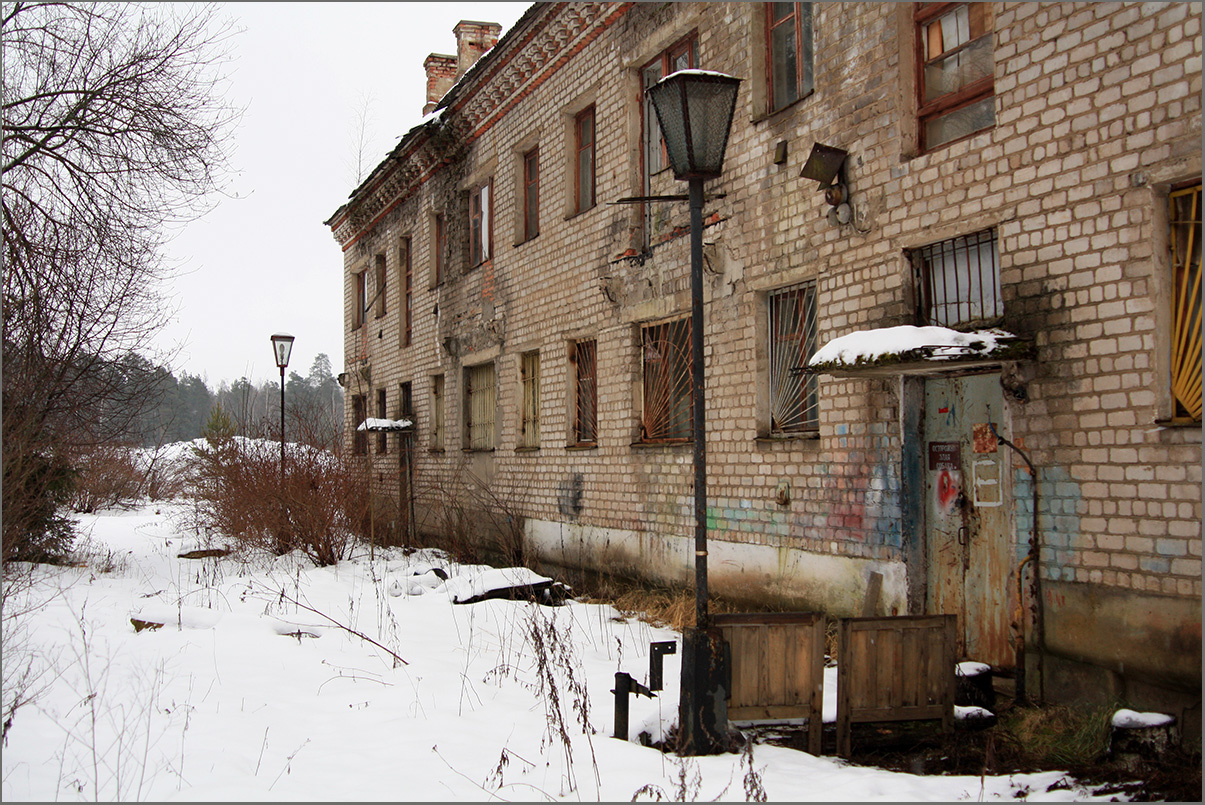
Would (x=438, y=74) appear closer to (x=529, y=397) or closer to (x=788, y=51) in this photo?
(x=529, y=397)

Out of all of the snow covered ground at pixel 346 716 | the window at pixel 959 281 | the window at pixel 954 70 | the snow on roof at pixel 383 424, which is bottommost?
the snow covered ground at pixel 346 716

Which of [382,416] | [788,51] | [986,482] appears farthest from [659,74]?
[382,416]

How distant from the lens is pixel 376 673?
21.4ft

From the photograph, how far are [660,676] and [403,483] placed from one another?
1422 centimetres

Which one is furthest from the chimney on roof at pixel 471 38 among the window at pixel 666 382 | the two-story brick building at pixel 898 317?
the window at pixel 666 382

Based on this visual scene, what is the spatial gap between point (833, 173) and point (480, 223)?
8933mm

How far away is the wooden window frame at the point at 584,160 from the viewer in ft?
39.0

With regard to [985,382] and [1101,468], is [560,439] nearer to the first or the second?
[985,382]

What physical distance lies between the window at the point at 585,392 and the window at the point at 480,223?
3.58 metres

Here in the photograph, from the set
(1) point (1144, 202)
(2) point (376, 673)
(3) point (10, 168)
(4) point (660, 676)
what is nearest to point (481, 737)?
(4) point (660, 676)

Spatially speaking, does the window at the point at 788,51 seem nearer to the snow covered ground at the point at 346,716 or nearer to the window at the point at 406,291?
the snow covered ground at the point at 346,716

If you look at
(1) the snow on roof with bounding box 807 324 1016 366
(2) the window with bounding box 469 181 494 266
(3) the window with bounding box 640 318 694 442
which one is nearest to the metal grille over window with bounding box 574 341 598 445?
(3) the window with bounding box 640 318 694 442

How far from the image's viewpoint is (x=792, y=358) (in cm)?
834

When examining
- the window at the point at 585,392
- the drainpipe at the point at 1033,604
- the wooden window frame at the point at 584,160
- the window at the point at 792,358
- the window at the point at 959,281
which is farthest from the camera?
the wooden window frame at the point at 584,160
